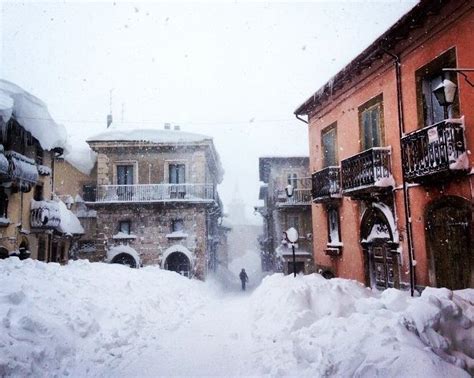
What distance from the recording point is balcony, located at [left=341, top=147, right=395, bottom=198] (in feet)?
37.8

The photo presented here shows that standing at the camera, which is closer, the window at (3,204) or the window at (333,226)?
the window at (333,226)

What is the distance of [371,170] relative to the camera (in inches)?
464

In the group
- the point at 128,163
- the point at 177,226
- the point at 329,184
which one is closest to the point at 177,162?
the point at 128,163

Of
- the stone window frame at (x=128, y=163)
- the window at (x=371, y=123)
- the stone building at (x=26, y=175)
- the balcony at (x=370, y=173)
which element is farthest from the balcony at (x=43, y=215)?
the window at (x=371, y=123)

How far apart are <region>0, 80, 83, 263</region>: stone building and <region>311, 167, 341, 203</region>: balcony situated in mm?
12462

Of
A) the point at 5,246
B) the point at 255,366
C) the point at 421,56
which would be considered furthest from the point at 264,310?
the point at 5,246

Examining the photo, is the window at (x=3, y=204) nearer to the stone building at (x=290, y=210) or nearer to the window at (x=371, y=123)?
the window at (x=371, y=123)

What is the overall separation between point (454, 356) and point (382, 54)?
9466 millimetres

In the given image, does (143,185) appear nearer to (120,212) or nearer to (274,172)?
(120,212)

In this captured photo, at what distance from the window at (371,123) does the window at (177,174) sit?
1458cm

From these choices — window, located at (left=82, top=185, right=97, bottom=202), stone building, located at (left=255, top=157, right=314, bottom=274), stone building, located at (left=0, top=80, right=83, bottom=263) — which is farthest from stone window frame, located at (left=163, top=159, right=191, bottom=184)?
stone building, located at (left=255, top=157, right=314, bottom=274)

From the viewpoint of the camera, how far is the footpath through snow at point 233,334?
17.8 ft

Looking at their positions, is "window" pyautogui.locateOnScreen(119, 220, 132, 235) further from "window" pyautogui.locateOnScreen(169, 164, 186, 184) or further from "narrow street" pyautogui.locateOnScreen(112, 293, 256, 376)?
"narrow street" pyautogui.locateOnScreen(112, 293, 256, 376)

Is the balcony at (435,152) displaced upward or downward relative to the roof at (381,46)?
downward
